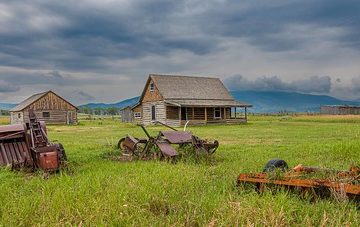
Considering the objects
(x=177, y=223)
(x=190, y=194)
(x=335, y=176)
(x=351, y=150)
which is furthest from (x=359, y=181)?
(x=351, y=150)

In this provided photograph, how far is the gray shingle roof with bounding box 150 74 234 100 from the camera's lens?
141ft

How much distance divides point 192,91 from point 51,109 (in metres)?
19.8

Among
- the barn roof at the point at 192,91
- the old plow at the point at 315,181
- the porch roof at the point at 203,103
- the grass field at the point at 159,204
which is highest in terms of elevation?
the barn roof at the point at 192,91

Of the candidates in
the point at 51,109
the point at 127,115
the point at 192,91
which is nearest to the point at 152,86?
the point at 192,91

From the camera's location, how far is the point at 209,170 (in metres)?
9.35

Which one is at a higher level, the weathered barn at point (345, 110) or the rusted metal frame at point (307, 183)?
the weathered barn at point (345, 110)

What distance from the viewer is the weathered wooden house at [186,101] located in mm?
41656

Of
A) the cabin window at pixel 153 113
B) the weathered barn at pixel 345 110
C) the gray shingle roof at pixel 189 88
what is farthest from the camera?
the weathered barn at pixel 345 110

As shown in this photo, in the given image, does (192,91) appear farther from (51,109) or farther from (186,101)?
(51,109)

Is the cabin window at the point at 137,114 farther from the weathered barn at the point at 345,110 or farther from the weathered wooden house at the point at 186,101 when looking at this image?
the weathered barn at the point at 345,110

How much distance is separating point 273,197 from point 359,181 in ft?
4.53

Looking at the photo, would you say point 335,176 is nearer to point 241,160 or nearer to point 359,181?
point 359,181

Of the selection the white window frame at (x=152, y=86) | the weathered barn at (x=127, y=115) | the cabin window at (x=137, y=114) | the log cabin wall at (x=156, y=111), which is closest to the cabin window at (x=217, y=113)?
the log cabin wall at (x=156, y=111)

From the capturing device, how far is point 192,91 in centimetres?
4425
